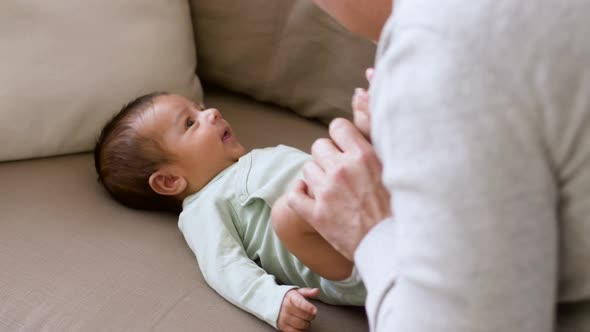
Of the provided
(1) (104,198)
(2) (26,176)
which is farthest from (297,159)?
(2) (26,176)

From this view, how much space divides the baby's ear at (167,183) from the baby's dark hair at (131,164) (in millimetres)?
11

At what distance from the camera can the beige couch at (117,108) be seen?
3.21 feet

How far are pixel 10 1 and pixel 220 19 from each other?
466mm

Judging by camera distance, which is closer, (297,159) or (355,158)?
(355,158)

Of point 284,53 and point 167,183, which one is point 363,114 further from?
point 284,53

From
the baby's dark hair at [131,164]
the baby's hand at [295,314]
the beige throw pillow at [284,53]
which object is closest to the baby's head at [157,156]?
the baby's dark hair at [131,164]

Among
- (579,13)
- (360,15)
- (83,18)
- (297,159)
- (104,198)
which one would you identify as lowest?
(104,198)

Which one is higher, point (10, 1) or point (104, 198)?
point (10, 1)

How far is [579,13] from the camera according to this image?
503 millimetres

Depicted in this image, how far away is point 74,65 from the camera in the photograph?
1.29m

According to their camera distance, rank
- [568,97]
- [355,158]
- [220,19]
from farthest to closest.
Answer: [220,19], [355,158], [568,97]

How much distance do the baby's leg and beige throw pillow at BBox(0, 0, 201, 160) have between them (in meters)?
0.57

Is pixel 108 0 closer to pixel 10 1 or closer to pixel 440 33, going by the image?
pixel 10 1

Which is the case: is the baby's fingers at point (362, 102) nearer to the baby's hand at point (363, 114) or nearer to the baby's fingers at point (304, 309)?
the baby's hand at point (363, 114)
